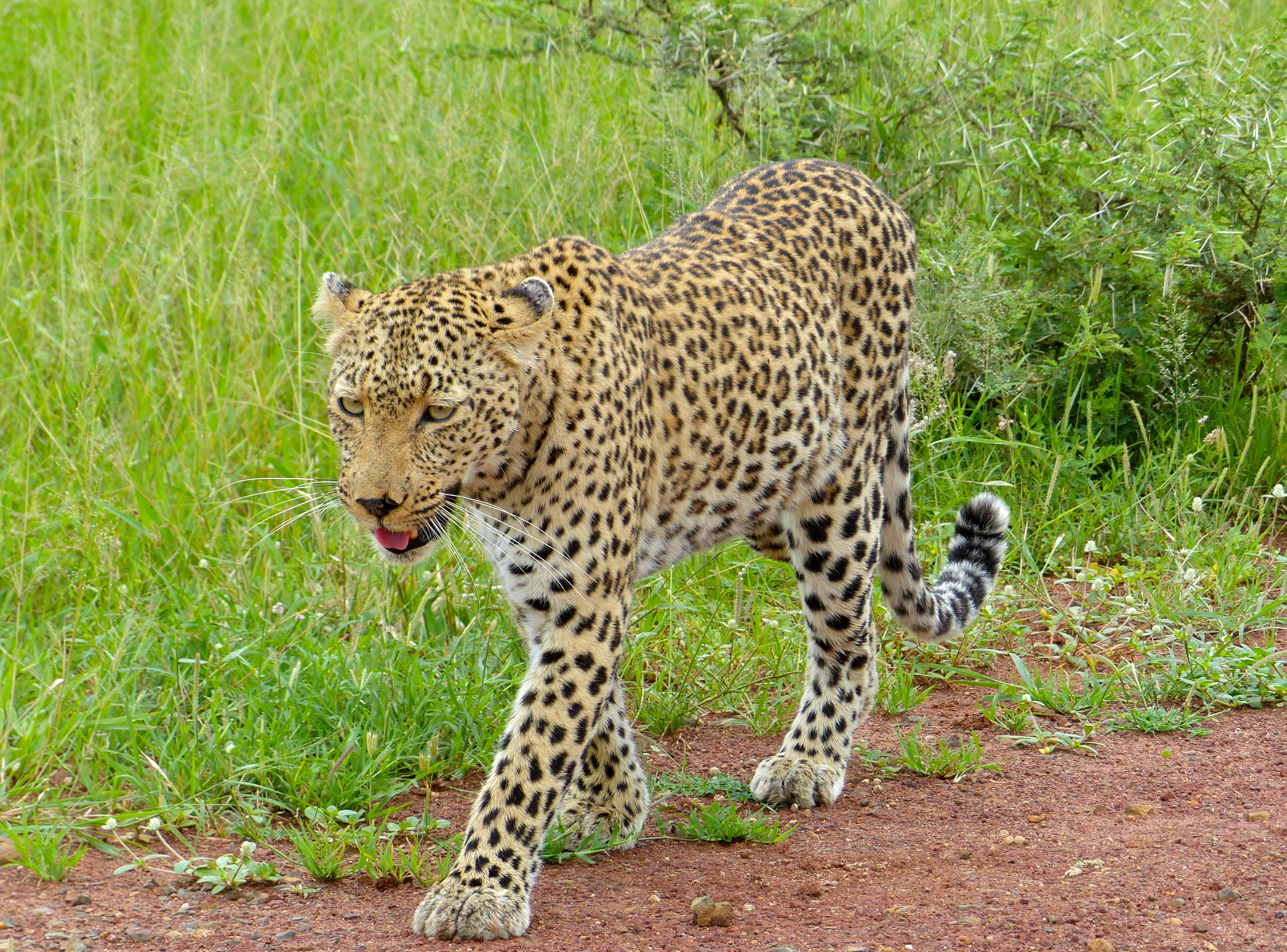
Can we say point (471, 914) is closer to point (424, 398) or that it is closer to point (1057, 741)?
point (424, 398)

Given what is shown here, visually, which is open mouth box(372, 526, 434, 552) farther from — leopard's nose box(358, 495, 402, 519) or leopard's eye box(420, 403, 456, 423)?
leopard's eye box(420, 403, 456, 423)

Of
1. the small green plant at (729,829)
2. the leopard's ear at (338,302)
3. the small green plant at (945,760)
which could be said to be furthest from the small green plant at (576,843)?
the leopard's ear at (338,302)

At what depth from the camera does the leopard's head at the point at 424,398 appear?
3.64 m

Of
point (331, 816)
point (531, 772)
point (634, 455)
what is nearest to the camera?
point (531, 772)

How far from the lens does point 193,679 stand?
470 centimetres

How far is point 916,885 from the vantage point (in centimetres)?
393

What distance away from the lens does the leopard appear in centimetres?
370

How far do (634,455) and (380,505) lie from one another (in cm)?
76

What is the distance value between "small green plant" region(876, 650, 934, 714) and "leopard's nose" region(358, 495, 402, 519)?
6.98 ft

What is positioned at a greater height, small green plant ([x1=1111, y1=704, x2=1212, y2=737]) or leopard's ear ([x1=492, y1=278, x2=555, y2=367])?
leopard's ear ([x1=492, y1=278, x2=555, y2=367])

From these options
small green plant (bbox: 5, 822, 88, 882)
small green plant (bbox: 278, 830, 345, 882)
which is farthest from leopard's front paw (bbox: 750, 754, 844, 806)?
small green plant (bbox: 5, 822, 88, 882)

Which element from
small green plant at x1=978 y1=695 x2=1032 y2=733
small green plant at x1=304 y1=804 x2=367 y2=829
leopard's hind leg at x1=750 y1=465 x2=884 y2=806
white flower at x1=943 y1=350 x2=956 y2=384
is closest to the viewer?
small green plant at x1=304 y1=804 x2=367 y2=829

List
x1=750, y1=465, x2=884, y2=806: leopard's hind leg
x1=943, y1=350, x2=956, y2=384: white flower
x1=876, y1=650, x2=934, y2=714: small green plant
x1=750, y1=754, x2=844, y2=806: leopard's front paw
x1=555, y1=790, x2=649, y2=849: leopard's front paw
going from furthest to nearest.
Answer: x1=943, y1=350, x2=956, y2=384: white flower < x1=876, y1=650, x2=934, y2=714: small green plant < x1=750, y1=465, x2=884, y2=806: leopard's hind leg < x1=750, y1=754, x2=844, y2=806: leopard's front paw < x1=555, y1=790, x2=649, y2=849: leopard's front paw

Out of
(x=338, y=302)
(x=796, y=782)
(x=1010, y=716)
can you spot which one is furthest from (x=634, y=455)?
(x=1010, y=716)
